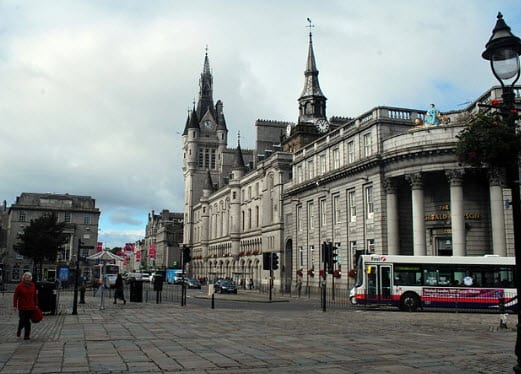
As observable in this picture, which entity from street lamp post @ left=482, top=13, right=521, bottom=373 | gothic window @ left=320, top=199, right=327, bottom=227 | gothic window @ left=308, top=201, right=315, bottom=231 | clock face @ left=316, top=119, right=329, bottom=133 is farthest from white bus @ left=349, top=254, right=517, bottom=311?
clock face @ left=316, top=119, right=329, bottom=133

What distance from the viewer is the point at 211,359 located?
1080 cm

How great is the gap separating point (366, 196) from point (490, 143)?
34.3 m

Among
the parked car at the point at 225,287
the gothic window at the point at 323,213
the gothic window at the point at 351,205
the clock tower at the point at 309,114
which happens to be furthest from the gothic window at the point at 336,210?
the clock tower at the point at 309,114

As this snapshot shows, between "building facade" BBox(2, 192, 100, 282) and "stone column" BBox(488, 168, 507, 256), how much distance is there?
7333cm

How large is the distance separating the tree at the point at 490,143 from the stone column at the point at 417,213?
27.9 metres

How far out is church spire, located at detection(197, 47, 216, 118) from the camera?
13338cm

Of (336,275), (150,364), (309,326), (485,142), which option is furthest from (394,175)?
(150,364)

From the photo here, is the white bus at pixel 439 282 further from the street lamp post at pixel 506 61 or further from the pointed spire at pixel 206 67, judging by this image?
the pointed spire at pixel 206 67

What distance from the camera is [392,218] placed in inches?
1614

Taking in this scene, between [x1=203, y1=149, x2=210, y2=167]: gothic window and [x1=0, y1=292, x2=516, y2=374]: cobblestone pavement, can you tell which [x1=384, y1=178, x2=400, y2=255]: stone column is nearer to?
[x1=0, y1=292, x2=516, y2=374]: cobblestone pavement

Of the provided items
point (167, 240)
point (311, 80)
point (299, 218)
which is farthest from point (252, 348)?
point (167, 240)

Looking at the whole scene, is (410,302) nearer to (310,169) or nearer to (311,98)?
(310,169)

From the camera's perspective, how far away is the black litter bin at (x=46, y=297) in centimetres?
2178

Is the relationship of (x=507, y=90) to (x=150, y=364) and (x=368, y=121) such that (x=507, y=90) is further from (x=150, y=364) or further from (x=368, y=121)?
(x=368, y=121)
